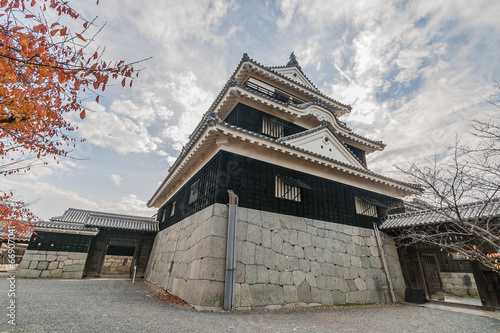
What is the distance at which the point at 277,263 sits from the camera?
7.37 metres

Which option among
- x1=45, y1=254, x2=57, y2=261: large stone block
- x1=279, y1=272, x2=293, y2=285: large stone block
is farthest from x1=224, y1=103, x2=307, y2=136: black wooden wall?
x1=45, y1=254, x2=57, y2=261: large stone block

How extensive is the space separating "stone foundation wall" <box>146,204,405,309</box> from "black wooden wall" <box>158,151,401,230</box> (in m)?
0.34

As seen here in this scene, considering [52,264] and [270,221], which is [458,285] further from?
[52,264]

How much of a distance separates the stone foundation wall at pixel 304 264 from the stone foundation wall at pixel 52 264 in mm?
11918

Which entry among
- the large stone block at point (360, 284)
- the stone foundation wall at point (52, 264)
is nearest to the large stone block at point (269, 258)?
the large stone block at point (360, 284)

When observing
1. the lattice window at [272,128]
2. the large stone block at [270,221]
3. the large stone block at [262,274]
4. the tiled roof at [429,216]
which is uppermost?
the lattice window at [272,128]

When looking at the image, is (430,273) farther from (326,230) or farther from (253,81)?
(253,81)

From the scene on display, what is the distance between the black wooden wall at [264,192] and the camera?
7730 millimetres

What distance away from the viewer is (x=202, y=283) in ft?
20.2

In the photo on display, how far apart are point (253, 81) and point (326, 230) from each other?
30.0 ft

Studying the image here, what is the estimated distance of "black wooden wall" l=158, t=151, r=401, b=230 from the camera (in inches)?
304

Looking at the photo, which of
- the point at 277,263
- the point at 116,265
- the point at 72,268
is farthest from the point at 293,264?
the point at 116,265

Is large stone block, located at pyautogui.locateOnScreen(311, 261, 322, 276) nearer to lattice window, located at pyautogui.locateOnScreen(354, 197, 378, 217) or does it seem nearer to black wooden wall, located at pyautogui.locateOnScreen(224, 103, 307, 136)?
lattice window, located at pyautogui.locateOnScreen(354, 197, 378, 217)

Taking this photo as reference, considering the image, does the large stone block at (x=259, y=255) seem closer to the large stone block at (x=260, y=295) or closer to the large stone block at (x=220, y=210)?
the large stone block at (x=260, y=295)
